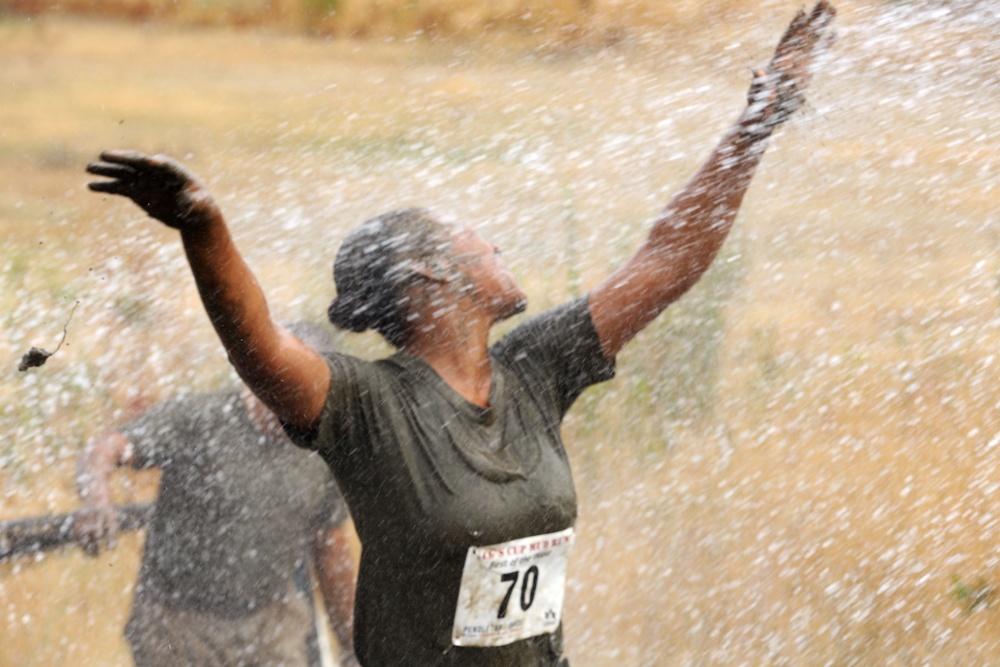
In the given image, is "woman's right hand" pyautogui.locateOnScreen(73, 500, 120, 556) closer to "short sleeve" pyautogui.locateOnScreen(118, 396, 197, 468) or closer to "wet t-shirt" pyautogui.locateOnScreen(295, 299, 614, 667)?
"short sleeve" pyautogui.locateOnScreen(118, 396, 197, 468)

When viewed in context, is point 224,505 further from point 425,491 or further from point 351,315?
point 425,491

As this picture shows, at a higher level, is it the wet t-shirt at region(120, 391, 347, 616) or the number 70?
the number 70

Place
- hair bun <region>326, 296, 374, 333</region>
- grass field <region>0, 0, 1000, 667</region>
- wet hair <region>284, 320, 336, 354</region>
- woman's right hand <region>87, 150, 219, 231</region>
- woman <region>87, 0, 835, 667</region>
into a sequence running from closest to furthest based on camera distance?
woman's right hand <region>87, 150, 219, 231</region>
woman <region>87, 0, 835, 667</region>
hair bun <region>326, 296, 374, 333</region>
wet hair <region>284, 320, 336, 354</region>
grass field <region>0, 0, 1000, 667</region>

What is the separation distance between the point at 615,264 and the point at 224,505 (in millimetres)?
2719

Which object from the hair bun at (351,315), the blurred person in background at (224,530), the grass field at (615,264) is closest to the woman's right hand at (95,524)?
the blurred person in background at (224,530)

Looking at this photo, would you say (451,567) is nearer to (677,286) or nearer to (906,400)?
(677,286)

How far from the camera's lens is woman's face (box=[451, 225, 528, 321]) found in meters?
1.84

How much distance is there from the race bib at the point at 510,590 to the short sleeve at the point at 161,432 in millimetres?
1291

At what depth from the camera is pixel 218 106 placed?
17.0 feet

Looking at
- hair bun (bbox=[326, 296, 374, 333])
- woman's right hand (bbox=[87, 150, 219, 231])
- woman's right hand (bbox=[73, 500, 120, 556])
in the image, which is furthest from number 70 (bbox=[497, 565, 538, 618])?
woman's right hand (bbox=[73, 500, 120, 556])

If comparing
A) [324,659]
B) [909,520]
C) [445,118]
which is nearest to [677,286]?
[324,659]

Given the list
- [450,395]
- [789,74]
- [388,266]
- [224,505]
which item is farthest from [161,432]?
[789,74]

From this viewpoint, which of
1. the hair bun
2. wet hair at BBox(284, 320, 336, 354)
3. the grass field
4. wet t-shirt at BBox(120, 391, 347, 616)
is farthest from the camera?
the grass field

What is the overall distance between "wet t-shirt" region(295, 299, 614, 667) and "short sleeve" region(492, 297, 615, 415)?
119mm
